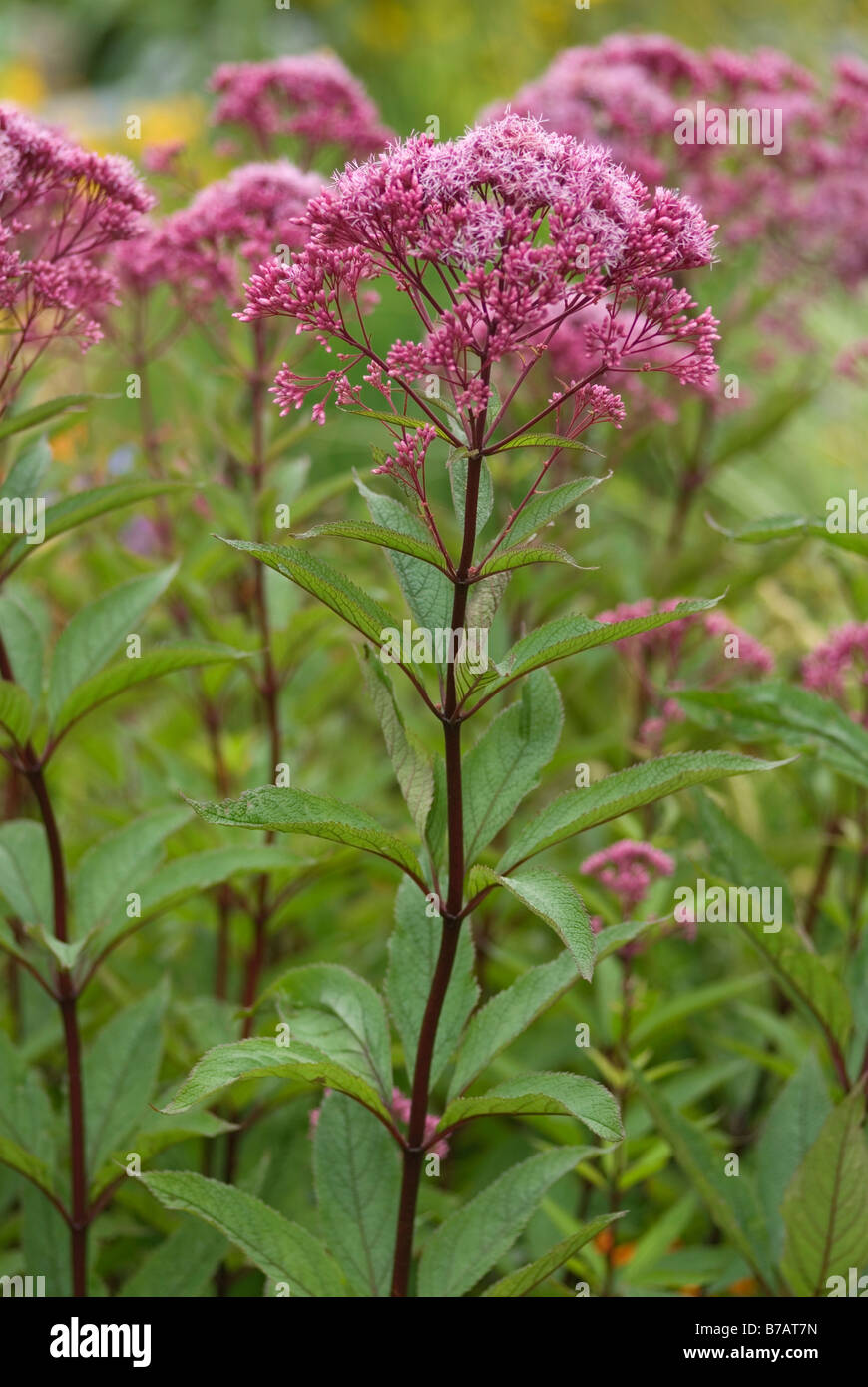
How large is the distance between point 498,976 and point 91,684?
2.87ft

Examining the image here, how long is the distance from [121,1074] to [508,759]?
61 cm

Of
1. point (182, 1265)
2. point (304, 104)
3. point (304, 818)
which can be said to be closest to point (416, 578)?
point (304, 818)

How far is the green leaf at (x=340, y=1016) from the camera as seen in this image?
103cm

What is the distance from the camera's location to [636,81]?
206 cm

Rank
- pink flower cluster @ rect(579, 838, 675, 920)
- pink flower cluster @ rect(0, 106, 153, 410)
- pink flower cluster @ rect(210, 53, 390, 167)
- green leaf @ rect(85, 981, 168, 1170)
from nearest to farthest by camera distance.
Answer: pink flower cluster @ rect(0, 106, 153, 410) → green leaf @ rect(85, 981, 168, 1170) → pink flower cluster @ rect(579, 838, 675, 920) → pink flower cluster @ rect(210, 53, 390, 167)

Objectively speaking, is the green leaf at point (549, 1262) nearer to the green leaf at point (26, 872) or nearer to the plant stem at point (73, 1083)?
the plant stem at point (73, 1083)

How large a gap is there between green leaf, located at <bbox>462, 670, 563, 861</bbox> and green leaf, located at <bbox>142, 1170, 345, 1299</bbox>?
13.5 inches

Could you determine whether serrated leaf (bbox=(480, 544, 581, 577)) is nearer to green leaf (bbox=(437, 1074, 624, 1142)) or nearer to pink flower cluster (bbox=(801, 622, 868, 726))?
green leaf (bbox=(437, 1074, 624, 1142))

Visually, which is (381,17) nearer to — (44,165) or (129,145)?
(129,145)

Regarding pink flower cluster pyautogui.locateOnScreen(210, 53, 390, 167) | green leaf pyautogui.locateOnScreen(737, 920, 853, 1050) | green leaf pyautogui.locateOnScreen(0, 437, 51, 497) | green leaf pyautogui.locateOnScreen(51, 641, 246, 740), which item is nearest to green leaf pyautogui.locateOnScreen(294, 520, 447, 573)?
green leaf pyautogui.locateOnScreen(51, 641, 246, 740)

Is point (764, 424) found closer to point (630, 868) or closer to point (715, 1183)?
point (630, 868)

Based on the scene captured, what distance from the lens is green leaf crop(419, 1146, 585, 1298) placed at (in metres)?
1.06

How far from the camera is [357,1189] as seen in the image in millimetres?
1138

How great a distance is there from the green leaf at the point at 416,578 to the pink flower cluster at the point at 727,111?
127 centimetres
